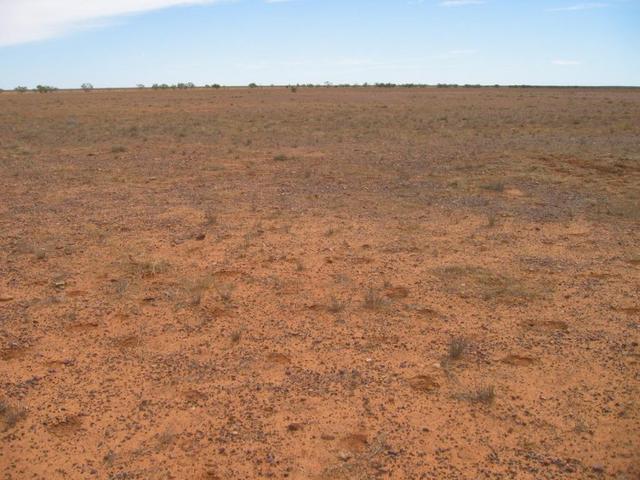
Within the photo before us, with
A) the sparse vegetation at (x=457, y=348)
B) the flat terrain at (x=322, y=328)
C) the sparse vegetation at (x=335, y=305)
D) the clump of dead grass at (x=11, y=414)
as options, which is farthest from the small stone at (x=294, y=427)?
the clump of dead grass at (x=11, y=414)

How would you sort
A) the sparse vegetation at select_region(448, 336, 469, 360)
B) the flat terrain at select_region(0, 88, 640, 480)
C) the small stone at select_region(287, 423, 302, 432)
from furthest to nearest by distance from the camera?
the sparse vegetation at select_region(448, 336, 469, 360)
the small stone at select_region(287, 423, 302, 432)
the flat terrain at select_region(0, 88, 640, 480)

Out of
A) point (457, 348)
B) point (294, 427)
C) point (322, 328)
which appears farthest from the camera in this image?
point (322, 328)

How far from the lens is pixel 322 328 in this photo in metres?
4.42

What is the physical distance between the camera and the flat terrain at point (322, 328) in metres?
3.08

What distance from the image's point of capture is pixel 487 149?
42.3 feet

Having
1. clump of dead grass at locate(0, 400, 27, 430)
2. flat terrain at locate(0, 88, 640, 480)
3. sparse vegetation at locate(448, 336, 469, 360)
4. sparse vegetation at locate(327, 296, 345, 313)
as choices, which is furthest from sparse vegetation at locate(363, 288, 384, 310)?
clump of dead grass at locate(0, 400, 27, 430)

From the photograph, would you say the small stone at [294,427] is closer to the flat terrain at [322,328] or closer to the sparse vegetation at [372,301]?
the flat terrain at [322,328]

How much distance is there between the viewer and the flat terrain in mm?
3082

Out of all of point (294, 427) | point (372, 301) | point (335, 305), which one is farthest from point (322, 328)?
point (294, 427)

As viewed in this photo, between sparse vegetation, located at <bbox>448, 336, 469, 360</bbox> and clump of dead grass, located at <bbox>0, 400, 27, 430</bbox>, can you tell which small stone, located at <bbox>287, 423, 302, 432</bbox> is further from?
clump of dead grass, located at <bbox>0, 400, 27, 430</bbox>

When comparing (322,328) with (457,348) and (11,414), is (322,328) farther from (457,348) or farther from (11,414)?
(11,414)

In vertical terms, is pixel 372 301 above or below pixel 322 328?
above

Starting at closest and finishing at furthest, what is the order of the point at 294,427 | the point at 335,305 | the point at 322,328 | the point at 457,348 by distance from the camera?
the point at 294,427 → the point at 457,348 → the point at 322,328 → the point at 335,305

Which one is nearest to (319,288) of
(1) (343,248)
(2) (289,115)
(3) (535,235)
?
(1) (343,248)
